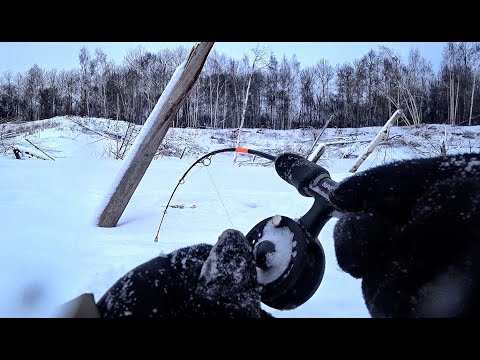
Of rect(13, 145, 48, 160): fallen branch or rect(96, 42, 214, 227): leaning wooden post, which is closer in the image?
rect(96, 42, 214, 227): leaning wooden post

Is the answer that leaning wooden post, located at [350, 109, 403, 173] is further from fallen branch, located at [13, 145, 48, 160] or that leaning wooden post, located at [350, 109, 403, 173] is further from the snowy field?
fallen branch, located at [13, 145, 48, 160]

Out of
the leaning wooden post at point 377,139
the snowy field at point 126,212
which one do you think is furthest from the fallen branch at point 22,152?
the leaning wooden post at point 377,139

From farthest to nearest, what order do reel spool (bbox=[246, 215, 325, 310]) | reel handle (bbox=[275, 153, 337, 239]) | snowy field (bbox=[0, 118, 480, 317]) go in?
snowy field (bbox=[0, 118, 480, 317]) < reel handle (bbox=[275, 153, 337, 239]) < reel spool (bbox=[246, 215, 325, 310])

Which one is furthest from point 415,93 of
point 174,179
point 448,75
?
point 174,179

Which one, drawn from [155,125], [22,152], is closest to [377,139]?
[155,125]

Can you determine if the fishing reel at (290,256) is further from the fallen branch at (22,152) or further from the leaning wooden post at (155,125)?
the fallen branch at (22,152)

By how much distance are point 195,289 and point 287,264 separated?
0.51 ft

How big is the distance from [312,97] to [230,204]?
25.1 ft

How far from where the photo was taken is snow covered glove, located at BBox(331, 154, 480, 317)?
0.37 metres

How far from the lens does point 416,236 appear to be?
1.36 feet

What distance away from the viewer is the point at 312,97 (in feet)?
31.4

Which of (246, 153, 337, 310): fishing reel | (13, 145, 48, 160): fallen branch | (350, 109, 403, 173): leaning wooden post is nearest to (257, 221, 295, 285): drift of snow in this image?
(246, 153, 337, 310): fishing reel

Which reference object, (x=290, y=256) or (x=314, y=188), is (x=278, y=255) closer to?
(x=290, y=256)
